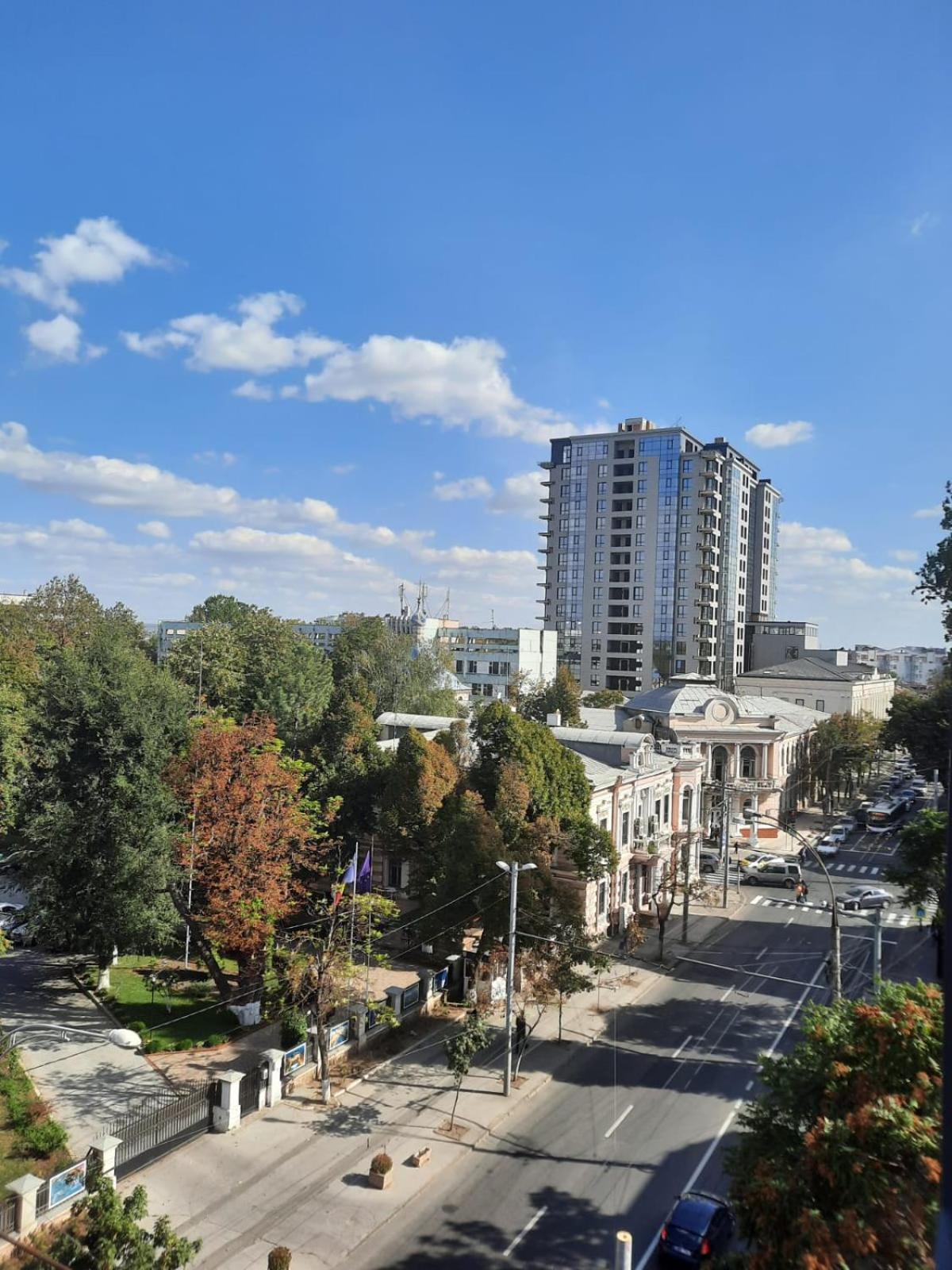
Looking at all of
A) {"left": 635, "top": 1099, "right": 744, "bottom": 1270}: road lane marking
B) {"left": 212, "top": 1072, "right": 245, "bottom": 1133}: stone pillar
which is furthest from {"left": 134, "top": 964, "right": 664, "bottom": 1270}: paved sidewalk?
{"left": 635, "top": 1099, "right": 744, "bottom": 1270}: road lane marking

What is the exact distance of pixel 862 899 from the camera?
43.6m

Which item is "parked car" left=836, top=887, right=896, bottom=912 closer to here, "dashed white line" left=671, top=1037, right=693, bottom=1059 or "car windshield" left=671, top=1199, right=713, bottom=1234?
"dashed white line" left=671, top=1037, right=693, bottom=1059

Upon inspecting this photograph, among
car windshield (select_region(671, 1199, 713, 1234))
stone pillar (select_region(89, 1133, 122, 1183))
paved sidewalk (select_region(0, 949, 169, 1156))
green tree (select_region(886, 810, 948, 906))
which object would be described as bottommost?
paved sidewalk (select_region(0, 949, 169, 1156))

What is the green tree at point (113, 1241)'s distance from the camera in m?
12.9

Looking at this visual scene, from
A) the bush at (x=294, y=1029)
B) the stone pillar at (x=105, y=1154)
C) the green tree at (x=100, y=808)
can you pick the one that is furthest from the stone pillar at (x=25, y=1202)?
the green tree at (x=100, y=808)

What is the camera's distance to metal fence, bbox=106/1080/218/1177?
2019 cm

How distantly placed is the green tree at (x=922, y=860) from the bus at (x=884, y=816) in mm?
39138

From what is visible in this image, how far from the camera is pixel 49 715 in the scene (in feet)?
93.7

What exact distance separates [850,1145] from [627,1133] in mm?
11786

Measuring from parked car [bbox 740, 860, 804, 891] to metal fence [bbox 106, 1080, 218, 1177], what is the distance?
34896mm

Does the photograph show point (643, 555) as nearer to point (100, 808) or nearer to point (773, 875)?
point (773, 875)

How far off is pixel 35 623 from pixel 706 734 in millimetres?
47350

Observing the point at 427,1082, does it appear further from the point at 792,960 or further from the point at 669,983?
the point at 792,960

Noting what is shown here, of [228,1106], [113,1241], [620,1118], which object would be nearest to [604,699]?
[620,1118]
